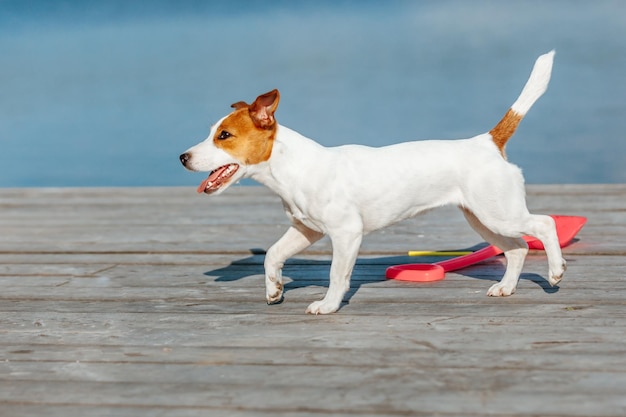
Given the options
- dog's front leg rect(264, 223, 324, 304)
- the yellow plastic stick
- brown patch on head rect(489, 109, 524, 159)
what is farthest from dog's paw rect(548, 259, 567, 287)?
the yellow plastic stick

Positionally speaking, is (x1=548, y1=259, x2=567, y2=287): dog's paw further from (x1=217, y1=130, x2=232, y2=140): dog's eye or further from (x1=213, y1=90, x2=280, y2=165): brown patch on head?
(x1=217, y1=130, x2=232, y2=140): dog's eye

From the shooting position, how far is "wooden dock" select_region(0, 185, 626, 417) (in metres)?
2.84

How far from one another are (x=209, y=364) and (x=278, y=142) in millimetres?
1167

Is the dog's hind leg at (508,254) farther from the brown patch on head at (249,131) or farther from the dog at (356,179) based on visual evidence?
the brown patch on head at (249,131)

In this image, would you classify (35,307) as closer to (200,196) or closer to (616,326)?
(616,326)

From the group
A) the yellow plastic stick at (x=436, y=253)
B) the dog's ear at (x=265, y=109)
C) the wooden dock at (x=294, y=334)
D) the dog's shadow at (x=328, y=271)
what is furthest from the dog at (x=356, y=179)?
the yellow plastic stick at (x=436, y=253)

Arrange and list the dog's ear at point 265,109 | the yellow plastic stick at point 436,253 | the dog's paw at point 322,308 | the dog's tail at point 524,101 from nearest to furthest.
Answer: the dog's ear at point 265,109 < the dog's paw at point 322,308 < the dog's tail at point 524,101 < the yellow plastic stick at point 436,253

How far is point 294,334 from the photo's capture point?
11.8 ft

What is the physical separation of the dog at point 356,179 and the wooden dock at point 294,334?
0.24 meters

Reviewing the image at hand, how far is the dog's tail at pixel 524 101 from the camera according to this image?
4207 mm

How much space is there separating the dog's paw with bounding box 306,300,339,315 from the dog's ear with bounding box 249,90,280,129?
805 millimetres

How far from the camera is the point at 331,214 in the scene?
13.0 feet

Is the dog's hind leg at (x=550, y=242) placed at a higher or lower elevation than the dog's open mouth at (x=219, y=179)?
lower

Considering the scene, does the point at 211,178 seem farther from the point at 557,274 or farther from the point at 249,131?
the point at 557,274
